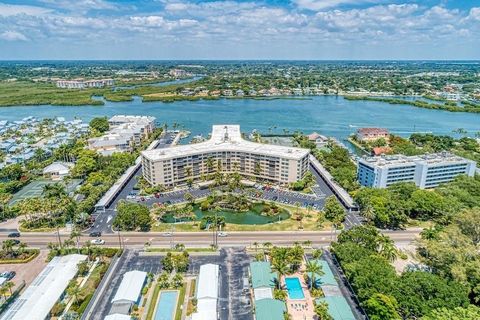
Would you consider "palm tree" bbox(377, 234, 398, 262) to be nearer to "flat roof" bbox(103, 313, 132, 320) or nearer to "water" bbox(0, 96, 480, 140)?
"flat roof" bbox(103, 313, 132, 320)

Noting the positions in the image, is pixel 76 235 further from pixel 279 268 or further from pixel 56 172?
pixel 56 172

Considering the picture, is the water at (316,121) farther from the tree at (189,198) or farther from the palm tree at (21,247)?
the palm tree at (21,247)

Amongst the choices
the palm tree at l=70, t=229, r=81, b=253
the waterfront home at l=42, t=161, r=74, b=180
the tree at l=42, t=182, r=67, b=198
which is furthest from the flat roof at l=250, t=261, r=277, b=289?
the waterfront home at l=42, t=161, r=74, b=180

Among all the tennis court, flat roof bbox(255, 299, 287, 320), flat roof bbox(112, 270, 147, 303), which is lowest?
the tennis court

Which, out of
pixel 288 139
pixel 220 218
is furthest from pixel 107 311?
pixel 288 139

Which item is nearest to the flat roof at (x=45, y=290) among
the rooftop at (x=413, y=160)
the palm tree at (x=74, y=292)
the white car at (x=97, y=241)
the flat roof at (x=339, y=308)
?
the palm tree at (x=74, y=292)

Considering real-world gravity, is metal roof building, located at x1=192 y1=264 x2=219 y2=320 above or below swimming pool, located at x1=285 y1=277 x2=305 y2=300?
above

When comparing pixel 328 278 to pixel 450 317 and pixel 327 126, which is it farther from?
pixel 327 126
